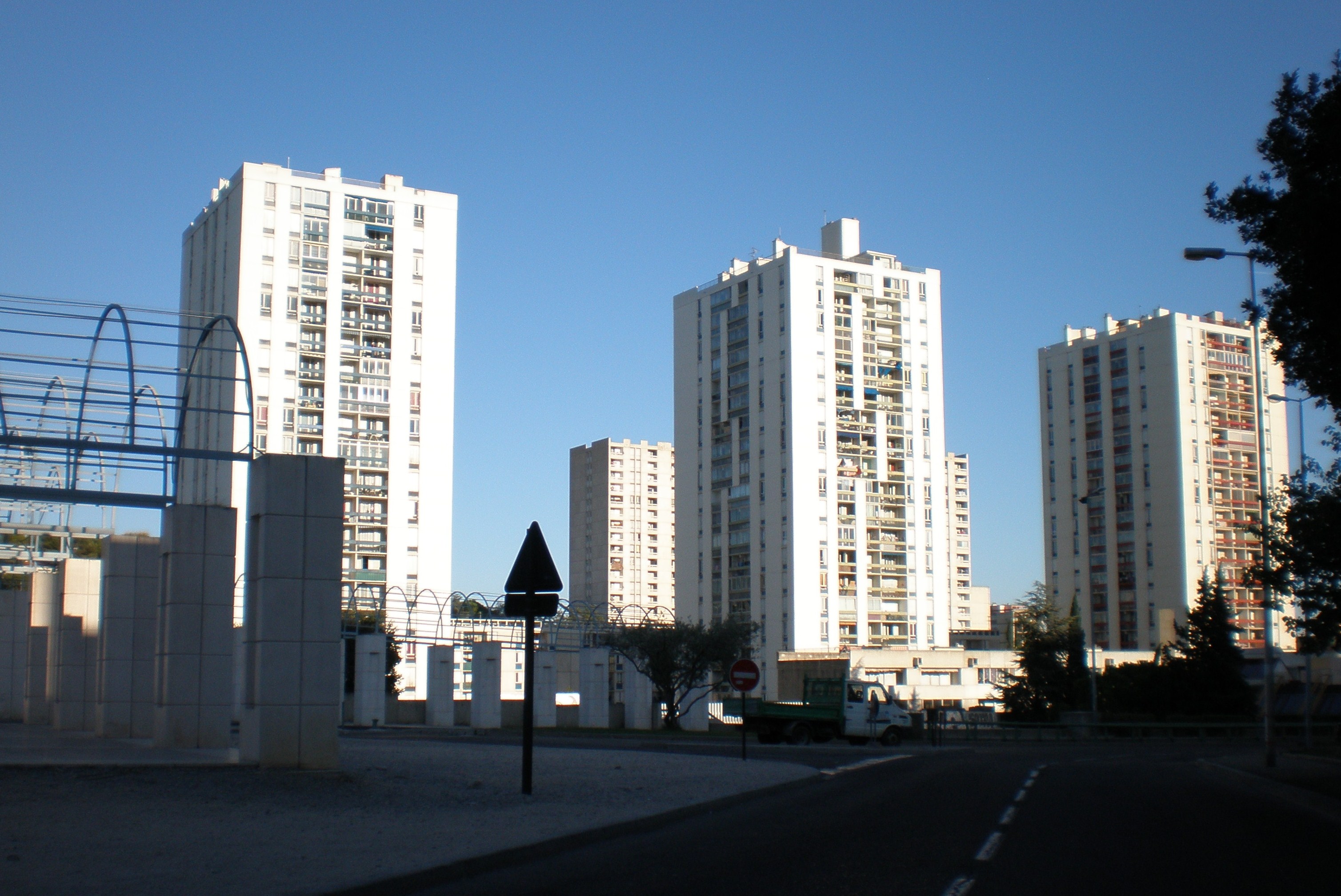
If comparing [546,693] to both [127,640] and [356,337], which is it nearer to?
[127,640]

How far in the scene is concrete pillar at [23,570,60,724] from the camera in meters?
39.8

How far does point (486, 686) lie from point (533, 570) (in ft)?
115

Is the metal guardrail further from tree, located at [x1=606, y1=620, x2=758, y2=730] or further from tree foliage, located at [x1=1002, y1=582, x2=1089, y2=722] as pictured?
tree, located at [x1=606, y1=620, x2=758, y2=730]

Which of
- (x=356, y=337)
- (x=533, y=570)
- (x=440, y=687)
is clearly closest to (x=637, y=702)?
(x=440, y=687)

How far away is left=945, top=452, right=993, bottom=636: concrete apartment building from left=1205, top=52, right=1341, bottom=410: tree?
439ft

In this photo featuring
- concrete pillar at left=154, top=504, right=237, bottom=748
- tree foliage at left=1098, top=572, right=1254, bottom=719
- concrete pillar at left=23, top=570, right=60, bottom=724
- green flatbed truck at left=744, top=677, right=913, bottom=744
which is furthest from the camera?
tree foliage at left=1098, top=572, right=1254, bottom=719

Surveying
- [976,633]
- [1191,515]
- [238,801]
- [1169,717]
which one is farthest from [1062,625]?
[976,633]

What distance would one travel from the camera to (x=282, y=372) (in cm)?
9288

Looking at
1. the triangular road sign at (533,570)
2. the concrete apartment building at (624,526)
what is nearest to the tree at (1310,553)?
the triangular road sign at (533,570)

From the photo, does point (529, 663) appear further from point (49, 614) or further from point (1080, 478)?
point (1080, 478)

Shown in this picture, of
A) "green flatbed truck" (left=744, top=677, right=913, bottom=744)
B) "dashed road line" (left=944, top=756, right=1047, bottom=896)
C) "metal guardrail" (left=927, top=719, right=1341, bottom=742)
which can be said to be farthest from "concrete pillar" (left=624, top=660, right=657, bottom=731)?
"dashed road line" (left=944, top=756, right=1047, bottom=896)

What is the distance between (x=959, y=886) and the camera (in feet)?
31.2

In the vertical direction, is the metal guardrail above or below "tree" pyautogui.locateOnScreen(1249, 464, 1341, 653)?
below

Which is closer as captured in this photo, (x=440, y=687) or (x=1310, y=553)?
(x=1310, y=553)
